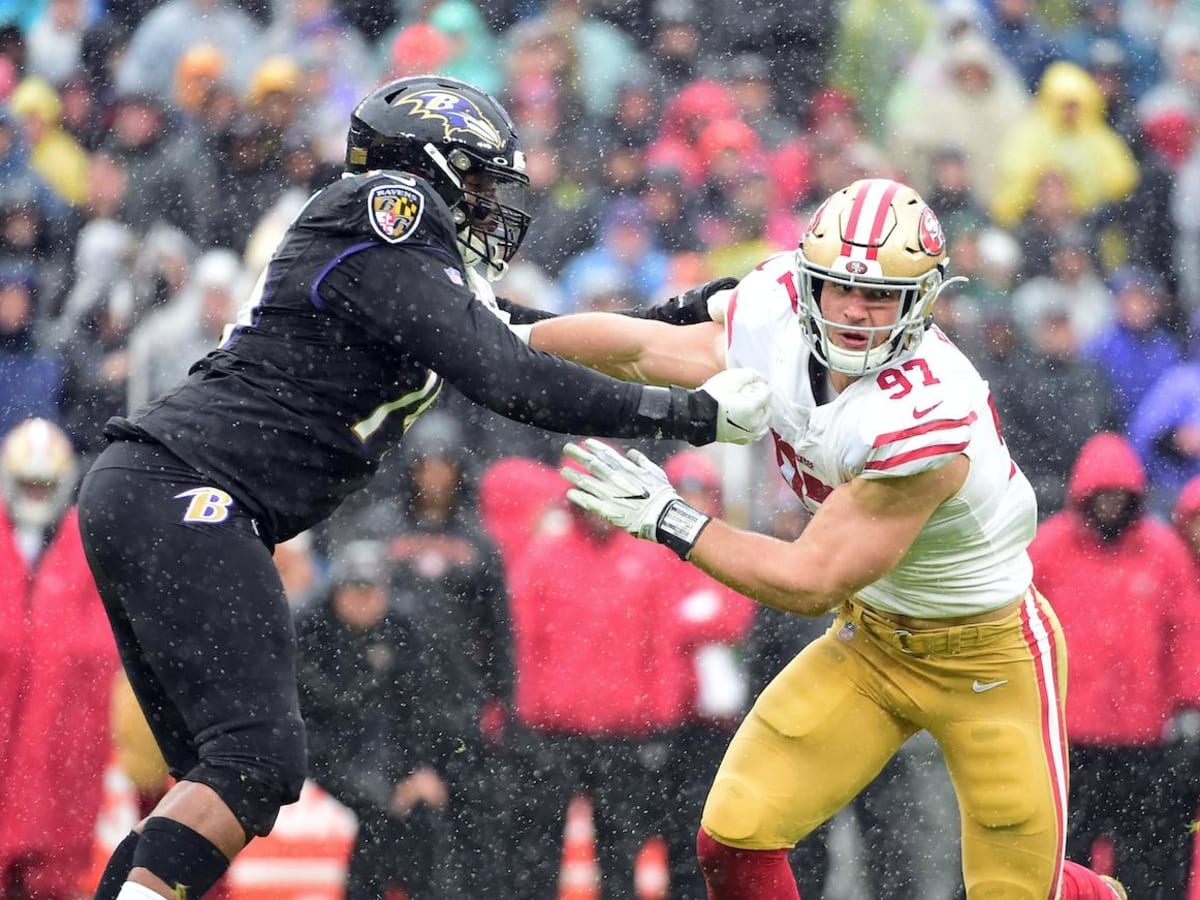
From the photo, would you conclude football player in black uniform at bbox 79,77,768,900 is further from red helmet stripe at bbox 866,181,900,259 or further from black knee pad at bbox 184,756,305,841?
red helmet stripe at bbox 866,181,900,259

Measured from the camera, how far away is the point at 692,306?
12.3 feet

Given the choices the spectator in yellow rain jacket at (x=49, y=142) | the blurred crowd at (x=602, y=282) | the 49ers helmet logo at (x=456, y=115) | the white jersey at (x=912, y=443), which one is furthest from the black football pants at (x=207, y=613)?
the spectator in yellow rain jacket at (x=49, y=142)

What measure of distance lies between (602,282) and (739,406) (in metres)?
2.34

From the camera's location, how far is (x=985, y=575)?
3459 mm

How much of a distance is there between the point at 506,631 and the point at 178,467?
1911mm

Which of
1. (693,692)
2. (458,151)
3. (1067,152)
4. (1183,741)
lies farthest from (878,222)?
(1067,152)

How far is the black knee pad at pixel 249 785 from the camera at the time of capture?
9.63 feet

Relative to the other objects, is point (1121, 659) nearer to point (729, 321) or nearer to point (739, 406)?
point (729, 321)

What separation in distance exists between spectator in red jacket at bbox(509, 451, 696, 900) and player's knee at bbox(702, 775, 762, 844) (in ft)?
4.20

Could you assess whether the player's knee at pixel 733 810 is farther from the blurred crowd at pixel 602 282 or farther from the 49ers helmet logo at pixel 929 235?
the blurred crowd at pixel 602 282

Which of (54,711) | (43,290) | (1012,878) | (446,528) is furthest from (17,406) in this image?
(1012,878)

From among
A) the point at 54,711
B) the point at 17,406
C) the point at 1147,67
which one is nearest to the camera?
the point at 54,711

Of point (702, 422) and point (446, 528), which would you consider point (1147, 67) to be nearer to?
point (446, 528)

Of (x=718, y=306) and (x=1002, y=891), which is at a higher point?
(x=718, y=306)
